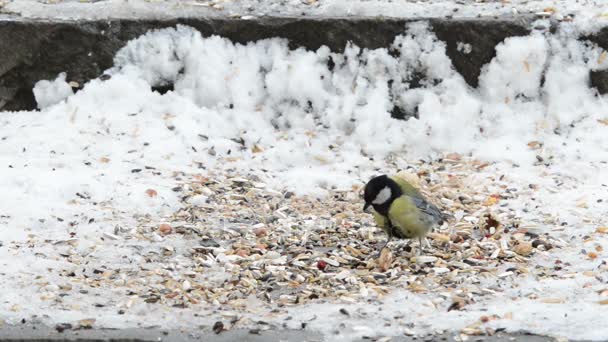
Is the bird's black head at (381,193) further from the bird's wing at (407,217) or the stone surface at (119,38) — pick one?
the stone surface at (119,38)

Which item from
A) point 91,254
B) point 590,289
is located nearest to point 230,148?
point 91,254

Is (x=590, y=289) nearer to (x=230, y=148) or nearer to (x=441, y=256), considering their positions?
(x=441, y=256)

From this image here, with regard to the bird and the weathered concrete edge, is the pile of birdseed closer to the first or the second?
the bird

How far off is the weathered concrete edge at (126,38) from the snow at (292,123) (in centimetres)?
6

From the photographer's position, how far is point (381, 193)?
16.1 ft

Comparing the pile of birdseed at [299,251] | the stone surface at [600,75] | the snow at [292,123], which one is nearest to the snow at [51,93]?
the snow at [292,123]

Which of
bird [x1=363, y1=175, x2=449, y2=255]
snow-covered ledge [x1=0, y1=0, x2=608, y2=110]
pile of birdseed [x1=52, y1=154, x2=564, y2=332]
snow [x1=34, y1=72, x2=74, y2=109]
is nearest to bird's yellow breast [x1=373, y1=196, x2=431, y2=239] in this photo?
bird [x1=363, y1=175, x2=449, y2=255]

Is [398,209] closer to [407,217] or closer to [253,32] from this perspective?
[407,217]

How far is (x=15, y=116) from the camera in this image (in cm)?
645

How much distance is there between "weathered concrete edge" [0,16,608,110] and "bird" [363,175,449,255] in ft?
5.83

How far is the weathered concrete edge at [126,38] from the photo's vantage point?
654 cm

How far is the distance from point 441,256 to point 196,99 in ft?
7.20

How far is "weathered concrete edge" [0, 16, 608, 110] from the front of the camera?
257 inches

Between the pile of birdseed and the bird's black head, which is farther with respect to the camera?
the bird's black head
